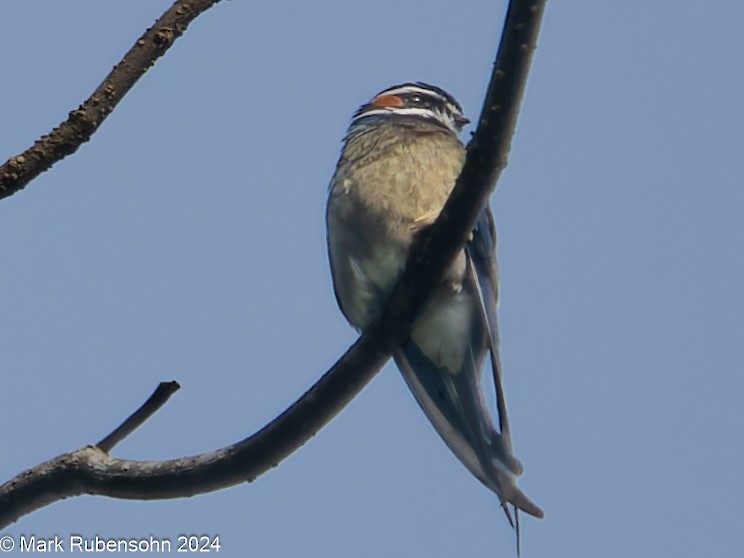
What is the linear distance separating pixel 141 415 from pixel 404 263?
1.64 m

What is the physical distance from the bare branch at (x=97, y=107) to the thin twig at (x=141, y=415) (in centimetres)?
75

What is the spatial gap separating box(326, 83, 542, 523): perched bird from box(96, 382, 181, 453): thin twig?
154 centimetres

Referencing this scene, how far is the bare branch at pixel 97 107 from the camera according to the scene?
130 inches

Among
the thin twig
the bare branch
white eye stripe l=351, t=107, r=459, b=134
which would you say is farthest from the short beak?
the thin twig

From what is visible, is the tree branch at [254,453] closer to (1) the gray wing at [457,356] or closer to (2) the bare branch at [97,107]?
(2) the bare branch at [97,107]

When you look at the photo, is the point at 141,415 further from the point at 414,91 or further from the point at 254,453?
the point at 414,91

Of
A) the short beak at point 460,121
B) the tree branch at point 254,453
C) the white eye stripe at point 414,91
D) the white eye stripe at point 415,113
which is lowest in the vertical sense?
the tree branch at point 254,453

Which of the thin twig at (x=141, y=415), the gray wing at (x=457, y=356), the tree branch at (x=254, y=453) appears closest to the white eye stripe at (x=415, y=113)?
the gray wing at (x=457, y=356)

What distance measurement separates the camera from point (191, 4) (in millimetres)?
3443

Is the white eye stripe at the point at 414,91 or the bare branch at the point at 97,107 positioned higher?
the white eye stripe at the point at 414,91

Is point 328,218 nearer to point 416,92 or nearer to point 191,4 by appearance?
point 416,92

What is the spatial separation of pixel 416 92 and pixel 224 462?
3619 mm

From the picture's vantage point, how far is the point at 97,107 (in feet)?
11.0

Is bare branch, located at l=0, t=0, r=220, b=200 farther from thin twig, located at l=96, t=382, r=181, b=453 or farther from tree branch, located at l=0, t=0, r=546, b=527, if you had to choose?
tree branch, located at l=0, t=0, r=546, b=527
